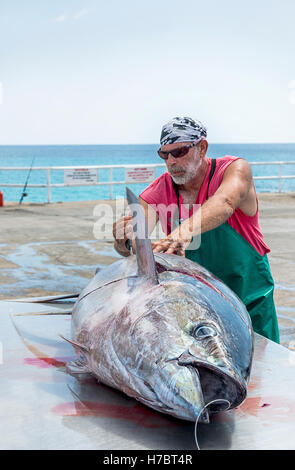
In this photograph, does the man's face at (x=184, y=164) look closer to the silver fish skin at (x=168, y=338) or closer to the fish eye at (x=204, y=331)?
the silver fish skin at (x=168, y=338)

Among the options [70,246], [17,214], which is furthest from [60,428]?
[17,214]

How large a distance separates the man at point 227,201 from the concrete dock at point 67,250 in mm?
1765

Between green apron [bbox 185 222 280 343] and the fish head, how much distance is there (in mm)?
1095

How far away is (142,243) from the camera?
1.94m

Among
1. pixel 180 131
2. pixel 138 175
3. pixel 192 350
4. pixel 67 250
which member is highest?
pixel 180 131

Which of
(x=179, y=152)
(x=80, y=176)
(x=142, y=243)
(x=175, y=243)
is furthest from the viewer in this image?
(x=80, y=176)

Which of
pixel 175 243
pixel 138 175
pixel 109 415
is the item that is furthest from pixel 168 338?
pixel 138 175

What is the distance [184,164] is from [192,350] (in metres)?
1.49

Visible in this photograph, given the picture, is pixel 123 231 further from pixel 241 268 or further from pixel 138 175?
pixel 138 175

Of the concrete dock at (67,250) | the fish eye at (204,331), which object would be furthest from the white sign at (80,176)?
the fish eye at (204,331)

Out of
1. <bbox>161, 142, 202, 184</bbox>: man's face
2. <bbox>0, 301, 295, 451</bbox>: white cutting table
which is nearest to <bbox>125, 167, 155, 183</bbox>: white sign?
<bbox>161, 142, 202, 184</bbox>: man's face

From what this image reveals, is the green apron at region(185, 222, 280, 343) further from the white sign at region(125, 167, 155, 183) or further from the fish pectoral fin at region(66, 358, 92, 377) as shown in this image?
the white sign at region(125, 167, 155, 183)

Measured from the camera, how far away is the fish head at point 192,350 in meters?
1.58

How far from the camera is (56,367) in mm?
2232
